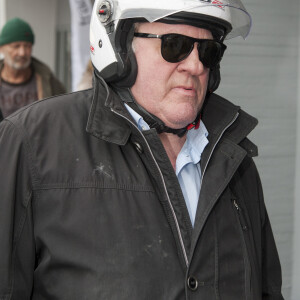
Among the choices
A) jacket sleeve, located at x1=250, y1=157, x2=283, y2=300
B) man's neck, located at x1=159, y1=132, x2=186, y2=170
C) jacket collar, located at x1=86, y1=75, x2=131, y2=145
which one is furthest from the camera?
jacket sleeve, located at x1=250, y1=157, x2=283, y2=300

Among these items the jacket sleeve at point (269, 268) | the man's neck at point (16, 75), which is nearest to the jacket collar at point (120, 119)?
the jacket sleeve at point (269, 268)

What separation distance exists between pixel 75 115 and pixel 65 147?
0.14 m

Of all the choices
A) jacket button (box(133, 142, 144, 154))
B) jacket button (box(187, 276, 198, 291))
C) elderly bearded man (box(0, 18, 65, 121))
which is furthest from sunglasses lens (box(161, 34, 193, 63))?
elderly bearded man (box(0, 18, 65, 121))

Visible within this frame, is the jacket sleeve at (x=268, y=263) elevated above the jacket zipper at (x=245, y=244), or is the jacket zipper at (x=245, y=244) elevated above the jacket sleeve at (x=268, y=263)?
the jacket zipper at (x=245, y=244)

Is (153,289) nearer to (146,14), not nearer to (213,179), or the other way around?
(213,179)

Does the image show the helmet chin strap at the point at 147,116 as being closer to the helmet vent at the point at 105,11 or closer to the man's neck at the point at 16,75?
the helmet vent at the point at 105,11

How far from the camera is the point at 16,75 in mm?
6184

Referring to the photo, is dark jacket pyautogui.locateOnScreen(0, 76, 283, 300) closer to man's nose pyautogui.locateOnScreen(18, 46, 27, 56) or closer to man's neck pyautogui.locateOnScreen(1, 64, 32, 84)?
man's neck pyautogui.locateOnScreen(1, 64, 32, 84)

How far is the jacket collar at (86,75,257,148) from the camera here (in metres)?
2.17

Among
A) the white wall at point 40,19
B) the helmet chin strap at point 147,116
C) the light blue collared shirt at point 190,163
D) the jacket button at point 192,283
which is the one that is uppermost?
the helmet chin strap at point 147,116

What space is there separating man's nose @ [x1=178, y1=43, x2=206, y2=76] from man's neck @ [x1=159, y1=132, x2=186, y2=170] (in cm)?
25

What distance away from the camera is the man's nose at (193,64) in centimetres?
230

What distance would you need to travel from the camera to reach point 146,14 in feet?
7.37

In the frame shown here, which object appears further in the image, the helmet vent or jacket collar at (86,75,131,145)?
the helmet vent
